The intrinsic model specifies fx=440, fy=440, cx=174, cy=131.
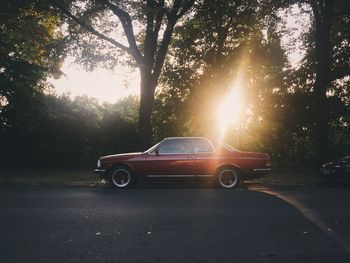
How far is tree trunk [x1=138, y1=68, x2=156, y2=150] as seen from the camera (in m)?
20.7

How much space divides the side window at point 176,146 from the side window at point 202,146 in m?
0.17

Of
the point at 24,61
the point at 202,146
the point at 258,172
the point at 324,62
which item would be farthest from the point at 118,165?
the point at 324,62

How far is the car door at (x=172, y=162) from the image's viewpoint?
14.6 metres

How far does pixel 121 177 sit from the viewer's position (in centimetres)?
1481

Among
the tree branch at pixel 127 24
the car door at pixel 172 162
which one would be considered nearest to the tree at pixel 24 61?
the tree branch at pixel 127 24

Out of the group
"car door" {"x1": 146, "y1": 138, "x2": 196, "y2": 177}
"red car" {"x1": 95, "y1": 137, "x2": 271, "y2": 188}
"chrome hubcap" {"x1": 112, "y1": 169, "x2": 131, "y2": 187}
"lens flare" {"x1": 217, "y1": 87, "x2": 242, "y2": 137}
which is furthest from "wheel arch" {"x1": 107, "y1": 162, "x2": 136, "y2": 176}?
"lens flare" {"x1": 217, "y1": 87, "x2": 242, "y2": 137}

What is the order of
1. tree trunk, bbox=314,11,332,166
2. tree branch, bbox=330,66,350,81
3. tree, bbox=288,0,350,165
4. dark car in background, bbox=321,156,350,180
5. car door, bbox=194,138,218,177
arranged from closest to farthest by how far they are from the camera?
car door, bbox=194,138,218,177 → dark car in background, bbox=321,156,350,180 → tree trunk, bbox=314,11,332,166 → tree, bbox=288,0,350,165 → tree branch, bbox=330,66,350,81

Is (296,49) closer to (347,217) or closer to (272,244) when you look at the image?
(347,217)

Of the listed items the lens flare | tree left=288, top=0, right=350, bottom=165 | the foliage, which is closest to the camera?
tree left=288, top=0, right=350, bottom=165

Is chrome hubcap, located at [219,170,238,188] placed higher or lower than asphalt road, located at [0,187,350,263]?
higher

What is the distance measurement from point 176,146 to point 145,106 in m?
6.28

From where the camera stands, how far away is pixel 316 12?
887 inches

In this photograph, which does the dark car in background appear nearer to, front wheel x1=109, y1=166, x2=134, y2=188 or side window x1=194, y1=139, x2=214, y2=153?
side window x1=194, y1=139, x2=214, y2=153

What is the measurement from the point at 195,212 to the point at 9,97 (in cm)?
1684
